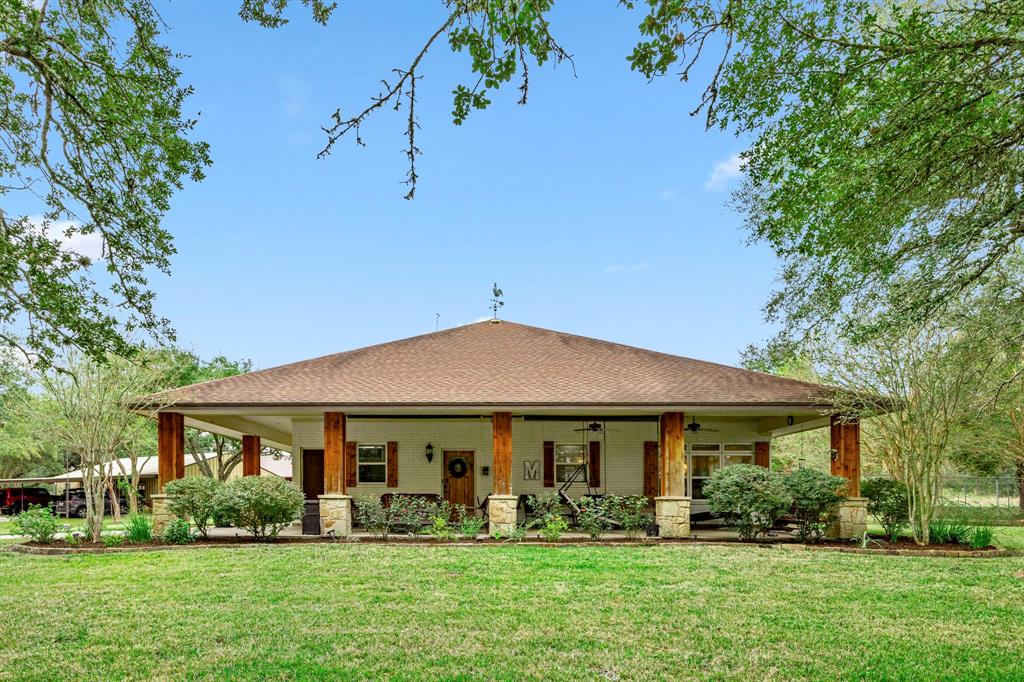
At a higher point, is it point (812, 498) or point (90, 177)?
point (90, 177)

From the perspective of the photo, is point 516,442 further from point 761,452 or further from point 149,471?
point 149,471

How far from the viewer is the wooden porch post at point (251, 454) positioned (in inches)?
826

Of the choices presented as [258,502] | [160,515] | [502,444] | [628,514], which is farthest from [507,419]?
[160,515]

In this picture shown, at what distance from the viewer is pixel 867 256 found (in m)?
8.09

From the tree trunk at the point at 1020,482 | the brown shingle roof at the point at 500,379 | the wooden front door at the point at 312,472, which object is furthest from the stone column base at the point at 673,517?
the tree trunk at the point at 1020,482

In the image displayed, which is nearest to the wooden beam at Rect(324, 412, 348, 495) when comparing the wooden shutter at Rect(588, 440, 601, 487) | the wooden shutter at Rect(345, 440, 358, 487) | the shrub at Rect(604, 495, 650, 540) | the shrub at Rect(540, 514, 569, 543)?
the wooden shutter at Rect(345, 440, 358, 487)

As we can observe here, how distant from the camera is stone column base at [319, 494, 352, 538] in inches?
597

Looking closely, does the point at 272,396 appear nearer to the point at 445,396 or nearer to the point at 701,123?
the point at 445,396

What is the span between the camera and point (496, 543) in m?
14.2

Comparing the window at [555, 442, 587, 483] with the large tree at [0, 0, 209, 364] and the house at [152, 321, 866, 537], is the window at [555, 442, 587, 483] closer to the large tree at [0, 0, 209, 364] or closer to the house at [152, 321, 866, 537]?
the house at [152, 321, 866, 537]

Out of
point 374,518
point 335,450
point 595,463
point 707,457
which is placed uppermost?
point 335,450

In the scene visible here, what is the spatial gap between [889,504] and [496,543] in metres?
7.57

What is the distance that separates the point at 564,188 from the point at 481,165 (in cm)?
261

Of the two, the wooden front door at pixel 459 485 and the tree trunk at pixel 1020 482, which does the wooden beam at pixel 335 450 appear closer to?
the wooden front door at pixel 459 485
